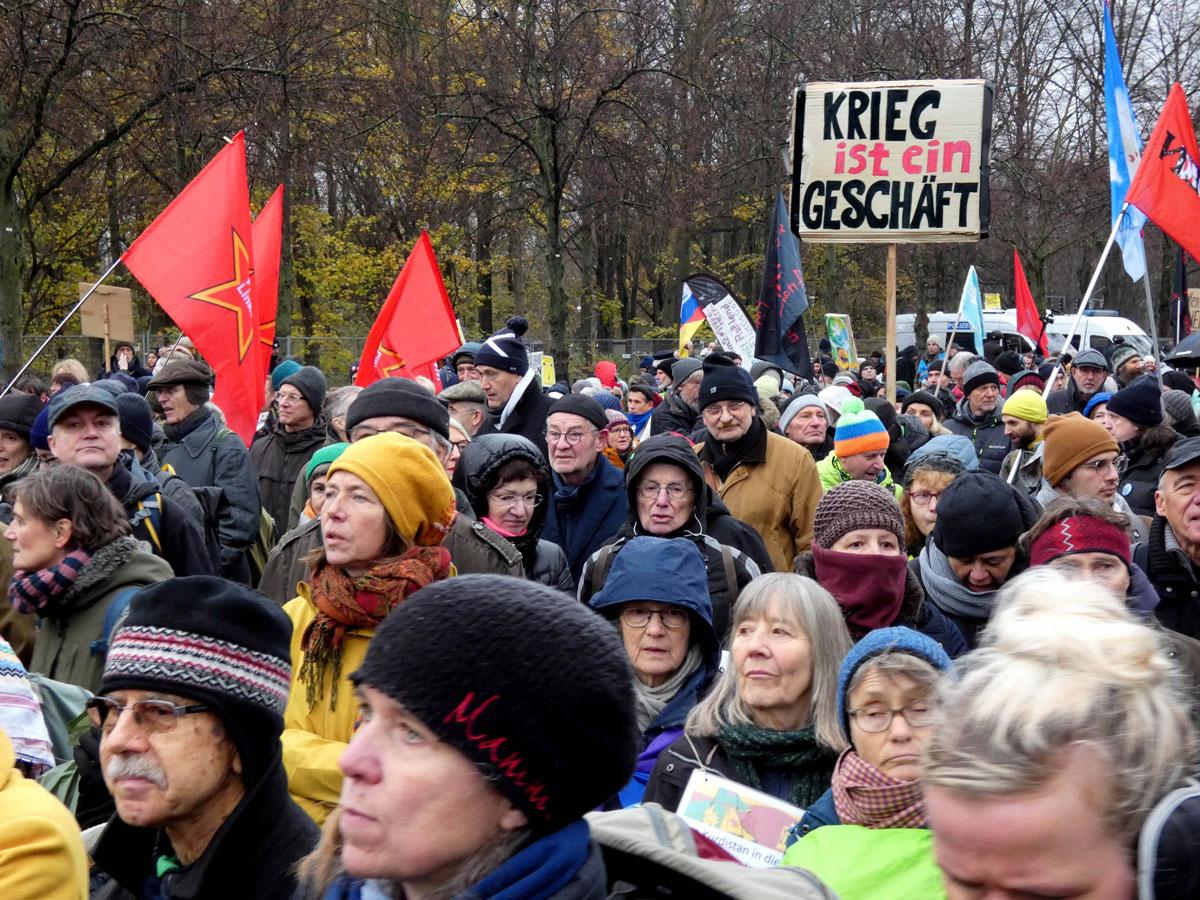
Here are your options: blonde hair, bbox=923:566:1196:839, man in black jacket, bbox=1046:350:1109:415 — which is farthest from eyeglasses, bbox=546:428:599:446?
man in black jacket, bbox=1046:350:1109:415

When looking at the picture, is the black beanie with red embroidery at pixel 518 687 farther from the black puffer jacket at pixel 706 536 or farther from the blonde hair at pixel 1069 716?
the black puffer jacket at pixel 706 536

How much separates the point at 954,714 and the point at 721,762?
1.70m

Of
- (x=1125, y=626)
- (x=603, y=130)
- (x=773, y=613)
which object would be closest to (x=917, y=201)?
(x=773, y=613)

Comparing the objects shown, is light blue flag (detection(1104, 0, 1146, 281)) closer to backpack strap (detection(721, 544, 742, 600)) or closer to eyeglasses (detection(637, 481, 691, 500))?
eyeglasses (detection(637, 481, 691, 500))

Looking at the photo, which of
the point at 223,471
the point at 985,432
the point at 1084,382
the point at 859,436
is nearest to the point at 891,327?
the point at 859,436

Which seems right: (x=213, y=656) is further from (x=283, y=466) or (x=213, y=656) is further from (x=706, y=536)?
(x=283, y=466)

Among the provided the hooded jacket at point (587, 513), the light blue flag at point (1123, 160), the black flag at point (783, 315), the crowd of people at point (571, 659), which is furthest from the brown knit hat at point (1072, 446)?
the black flag at point (783, 315)

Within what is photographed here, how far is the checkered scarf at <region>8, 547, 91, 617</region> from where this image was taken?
4.03 meters

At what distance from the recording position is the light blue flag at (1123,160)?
993 centimetres

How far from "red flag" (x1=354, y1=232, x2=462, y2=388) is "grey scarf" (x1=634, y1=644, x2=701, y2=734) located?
6.03m

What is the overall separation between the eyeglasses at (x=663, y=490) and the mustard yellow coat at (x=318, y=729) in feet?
6.53

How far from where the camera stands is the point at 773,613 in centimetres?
357

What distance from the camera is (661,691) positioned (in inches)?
152

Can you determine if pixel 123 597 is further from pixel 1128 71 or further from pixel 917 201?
pixel 1128 71
